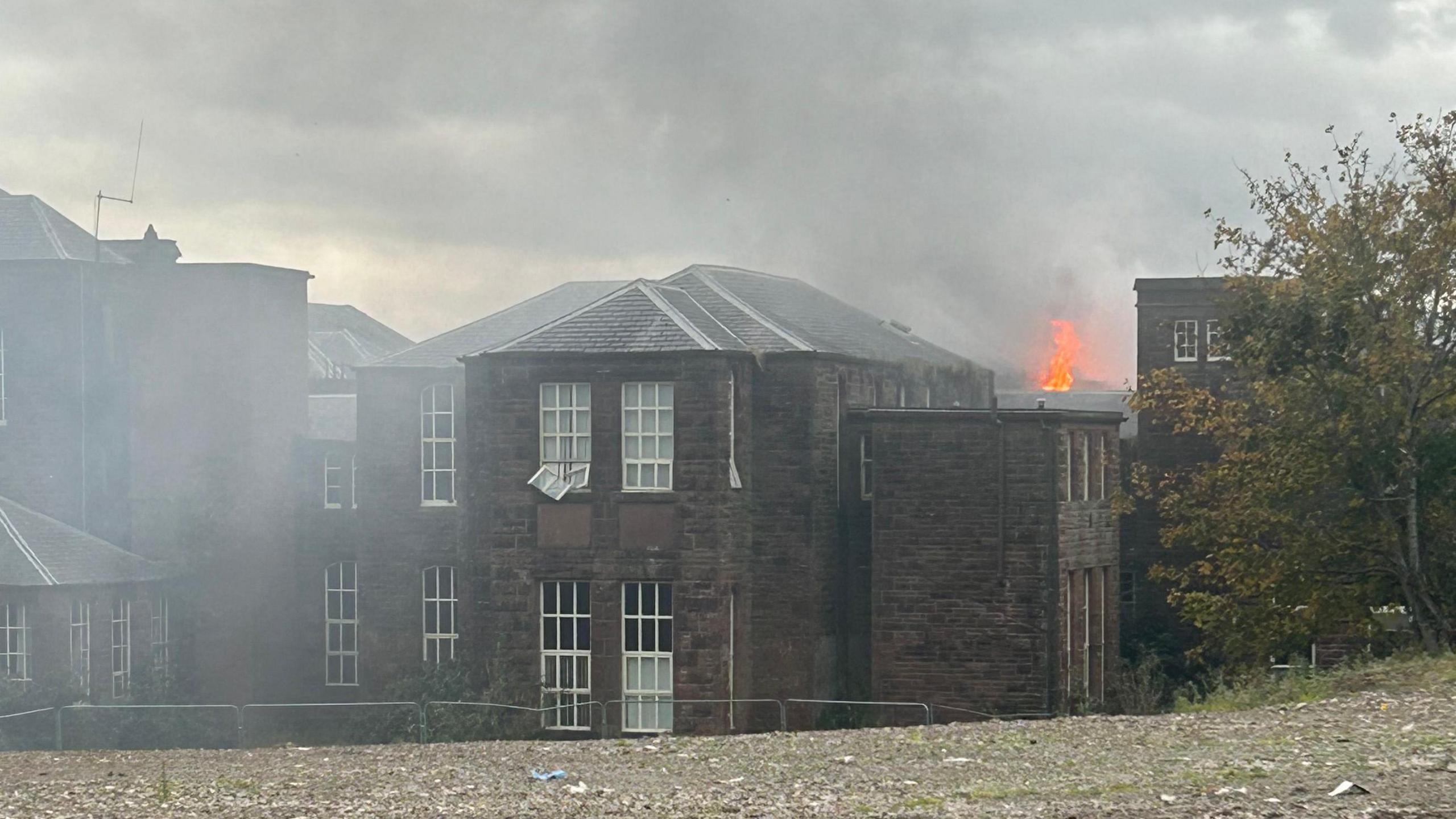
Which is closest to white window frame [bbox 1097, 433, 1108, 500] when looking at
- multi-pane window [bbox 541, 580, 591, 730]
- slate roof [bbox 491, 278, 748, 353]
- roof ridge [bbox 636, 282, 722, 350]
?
slate roof [bbox 491, 278, 748, 353]

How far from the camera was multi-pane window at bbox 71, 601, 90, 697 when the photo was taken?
1254 inches

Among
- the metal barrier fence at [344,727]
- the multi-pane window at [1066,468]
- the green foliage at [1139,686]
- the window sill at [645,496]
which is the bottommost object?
the metal barrier fence at [344,727]

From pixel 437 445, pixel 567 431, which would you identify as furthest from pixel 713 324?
pixel 437 445

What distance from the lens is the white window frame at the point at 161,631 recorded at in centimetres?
3531

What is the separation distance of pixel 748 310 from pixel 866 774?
63.0 feet

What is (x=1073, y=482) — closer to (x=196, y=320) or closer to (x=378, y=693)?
(x=378, y=693)

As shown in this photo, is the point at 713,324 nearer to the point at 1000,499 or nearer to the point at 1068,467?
the point at 1000,499

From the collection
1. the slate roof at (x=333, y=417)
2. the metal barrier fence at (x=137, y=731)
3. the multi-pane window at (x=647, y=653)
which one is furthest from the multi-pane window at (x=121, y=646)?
the multi-pane window at (x=647, y=653)

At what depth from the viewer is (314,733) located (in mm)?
33469

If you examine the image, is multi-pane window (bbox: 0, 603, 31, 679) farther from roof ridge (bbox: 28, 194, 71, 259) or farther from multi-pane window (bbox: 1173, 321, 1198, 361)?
multi-pane window (bbox: 1173, 321, 1198, 361)

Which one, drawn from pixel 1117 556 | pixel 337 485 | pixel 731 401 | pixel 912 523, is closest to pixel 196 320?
pixel 337 485

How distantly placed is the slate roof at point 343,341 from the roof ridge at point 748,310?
21583 mm

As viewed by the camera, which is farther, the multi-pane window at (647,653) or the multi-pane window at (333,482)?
the multi-pane window at (333,482)

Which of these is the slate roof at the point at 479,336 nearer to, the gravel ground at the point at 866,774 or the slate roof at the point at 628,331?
the slate roof at the point at 628,331
